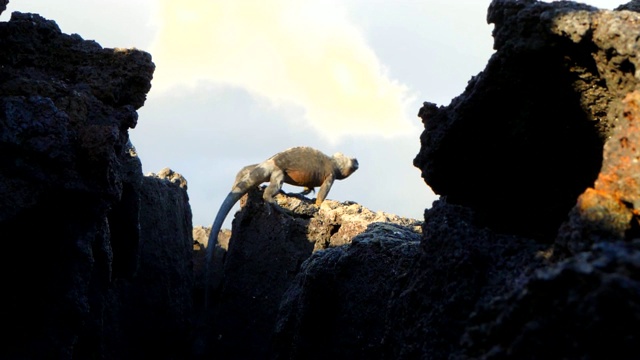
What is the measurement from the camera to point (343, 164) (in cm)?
1401

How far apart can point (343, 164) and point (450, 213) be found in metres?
9.95

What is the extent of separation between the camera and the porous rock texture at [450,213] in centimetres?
237

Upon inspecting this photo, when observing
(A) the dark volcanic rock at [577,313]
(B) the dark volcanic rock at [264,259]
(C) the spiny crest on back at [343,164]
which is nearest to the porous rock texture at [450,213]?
(A) the dark volcanic rock at [577,313]

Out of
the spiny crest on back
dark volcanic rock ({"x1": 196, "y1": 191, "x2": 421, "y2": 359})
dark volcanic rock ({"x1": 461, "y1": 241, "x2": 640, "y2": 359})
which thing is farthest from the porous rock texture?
the spiny crest on back

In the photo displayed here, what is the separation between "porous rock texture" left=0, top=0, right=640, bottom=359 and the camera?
237cm

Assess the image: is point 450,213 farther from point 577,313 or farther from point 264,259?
point 264,259

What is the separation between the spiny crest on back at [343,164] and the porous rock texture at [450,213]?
612cm

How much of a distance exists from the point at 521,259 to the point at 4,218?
282 cm

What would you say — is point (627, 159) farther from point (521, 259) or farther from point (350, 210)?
point (350, 210)

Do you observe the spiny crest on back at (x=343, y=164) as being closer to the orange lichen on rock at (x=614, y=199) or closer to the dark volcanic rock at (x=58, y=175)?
the dark volcanic rock at (x=58, y=175)

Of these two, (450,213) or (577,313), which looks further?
(450,213)

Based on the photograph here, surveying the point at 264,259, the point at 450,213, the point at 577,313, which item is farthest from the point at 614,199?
the point at 264,259

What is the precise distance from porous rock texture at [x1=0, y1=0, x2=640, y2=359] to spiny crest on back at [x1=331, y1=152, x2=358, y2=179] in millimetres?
6116

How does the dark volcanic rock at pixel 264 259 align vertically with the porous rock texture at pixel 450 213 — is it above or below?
above
